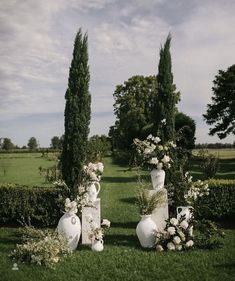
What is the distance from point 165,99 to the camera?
39.8ft

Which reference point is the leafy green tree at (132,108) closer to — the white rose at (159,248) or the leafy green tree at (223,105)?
the leafy green tree at (223,105)

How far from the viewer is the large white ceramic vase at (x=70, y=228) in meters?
8.74

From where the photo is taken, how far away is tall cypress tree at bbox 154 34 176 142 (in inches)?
469

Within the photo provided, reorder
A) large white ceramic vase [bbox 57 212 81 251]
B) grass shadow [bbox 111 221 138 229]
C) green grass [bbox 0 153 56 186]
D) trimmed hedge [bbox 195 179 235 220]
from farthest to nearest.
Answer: green grass [bbox 0 153 56 186] → grass shadow [bbox 111 221 138 229] → trimmed hedge [bbox 195 179 235 220] → large white ceramic vase [bbox 57 212 81 251]

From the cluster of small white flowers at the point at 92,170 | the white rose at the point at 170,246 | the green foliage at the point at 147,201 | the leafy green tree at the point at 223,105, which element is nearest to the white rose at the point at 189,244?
the white rose at the point at 170,246

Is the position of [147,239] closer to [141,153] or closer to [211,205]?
[141,153]

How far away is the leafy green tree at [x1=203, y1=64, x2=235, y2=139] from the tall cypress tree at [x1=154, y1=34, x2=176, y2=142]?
29.6m

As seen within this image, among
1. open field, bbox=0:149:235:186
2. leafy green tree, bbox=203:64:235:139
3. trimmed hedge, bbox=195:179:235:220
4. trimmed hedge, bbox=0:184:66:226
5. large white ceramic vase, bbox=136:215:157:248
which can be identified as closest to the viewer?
large white ceramic vase, bbox=136:215:157:248

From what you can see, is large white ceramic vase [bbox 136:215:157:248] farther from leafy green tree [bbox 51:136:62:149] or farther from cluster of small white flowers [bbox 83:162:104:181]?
leafy green tree [bbox 51:136:62:149]

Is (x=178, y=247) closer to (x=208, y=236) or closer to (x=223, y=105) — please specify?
(x=208, y=236)

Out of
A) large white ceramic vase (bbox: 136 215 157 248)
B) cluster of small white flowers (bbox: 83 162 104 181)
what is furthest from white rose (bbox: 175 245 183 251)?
cluster of small white flowers (bbox: 83 162 104 181)

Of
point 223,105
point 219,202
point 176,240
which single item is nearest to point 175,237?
point 176,240

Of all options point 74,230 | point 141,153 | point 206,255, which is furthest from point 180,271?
point 141,153

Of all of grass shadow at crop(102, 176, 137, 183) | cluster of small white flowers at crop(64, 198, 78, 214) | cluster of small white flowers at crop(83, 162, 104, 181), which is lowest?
grass shadow at crop(102, 176, 137, 183)
